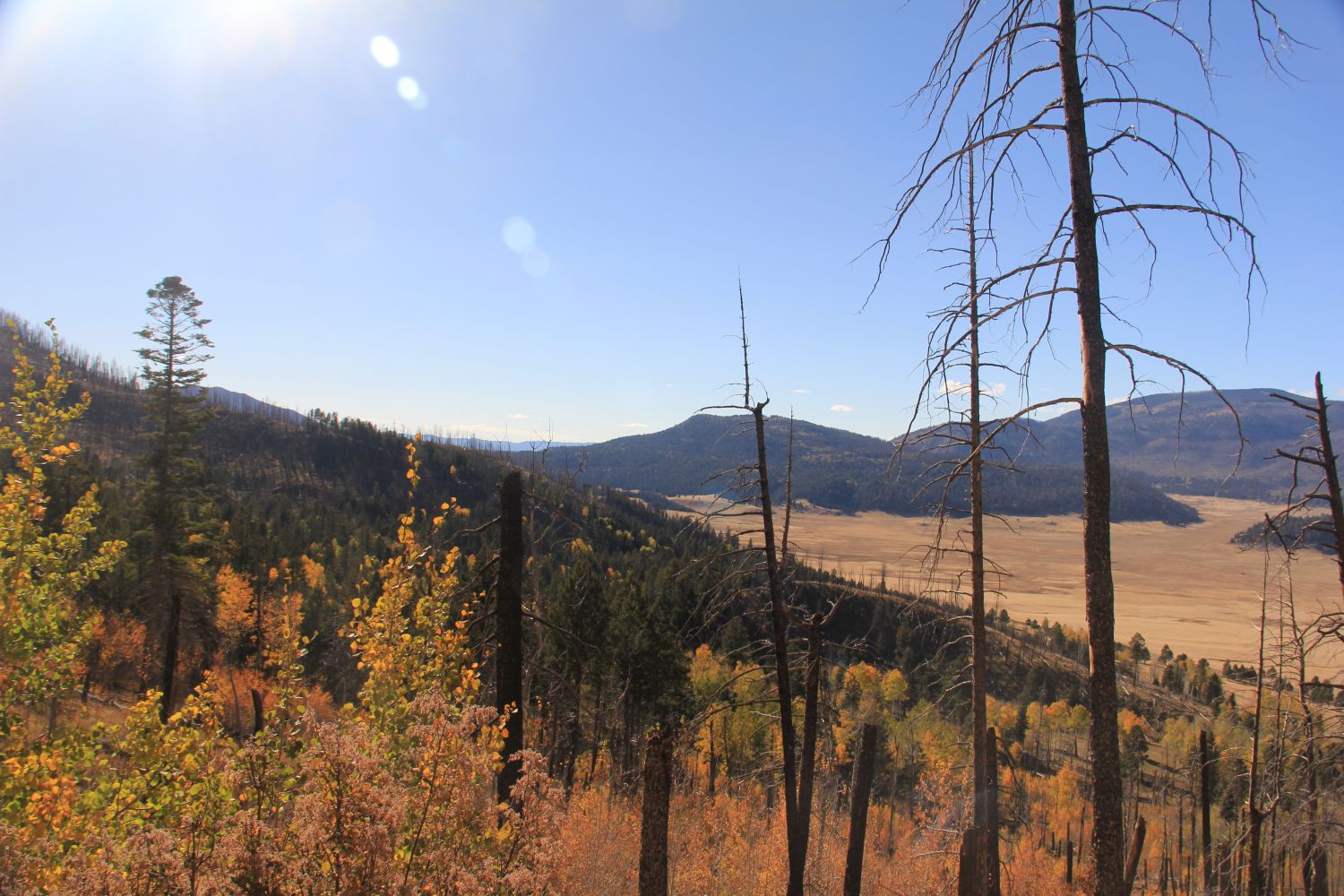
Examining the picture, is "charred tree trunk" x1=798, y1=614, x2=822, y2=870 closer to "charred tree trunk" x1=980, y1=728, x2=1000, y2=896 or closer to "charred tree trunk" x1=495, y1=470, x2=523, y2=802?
"charred tree trunk" x1=980, y1=728, x2=1000, y2=896

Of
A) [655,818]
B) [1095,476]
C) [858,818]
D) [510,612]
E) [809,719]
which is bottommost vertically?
[858,818]

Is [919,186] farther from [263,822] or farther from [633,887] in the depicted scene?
[633,887]

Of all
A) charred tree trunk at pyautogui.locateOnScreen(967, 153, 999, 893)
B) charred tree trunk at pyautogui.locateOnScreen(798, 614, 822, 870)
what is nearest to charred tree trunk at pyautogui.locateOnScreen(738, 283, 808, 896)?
charred tree trunk at pyautogui.locateOnScreen(798, 614, 822, 870)

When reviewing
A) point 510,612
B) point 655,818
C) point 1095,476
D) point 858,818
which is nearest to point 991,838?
point 858,818

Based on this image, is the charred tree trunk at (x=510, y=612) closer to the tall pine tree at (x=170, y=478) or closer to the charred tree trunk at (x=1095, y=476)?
the charred tree trunk at (x=1095, y=476)

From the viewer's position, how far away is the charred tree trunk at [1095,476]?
4062 mm

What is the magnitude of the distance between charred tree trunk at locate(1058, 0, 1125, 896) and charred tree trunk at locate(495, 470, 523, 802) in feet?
20.2

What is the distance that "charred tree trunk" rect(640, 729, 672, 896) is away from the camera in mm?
5430

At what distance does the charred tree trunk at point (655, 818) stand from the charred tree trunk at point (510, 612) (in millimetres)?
3128

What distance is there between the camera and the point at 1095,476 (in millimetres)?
4195

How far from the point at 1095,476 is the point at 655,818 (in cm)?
424

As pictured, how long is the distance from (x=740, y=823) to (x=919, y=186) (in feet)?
71.5

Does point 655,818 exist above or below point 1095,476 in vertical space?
below

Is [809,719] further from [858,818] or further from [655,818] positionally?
[655,818]
